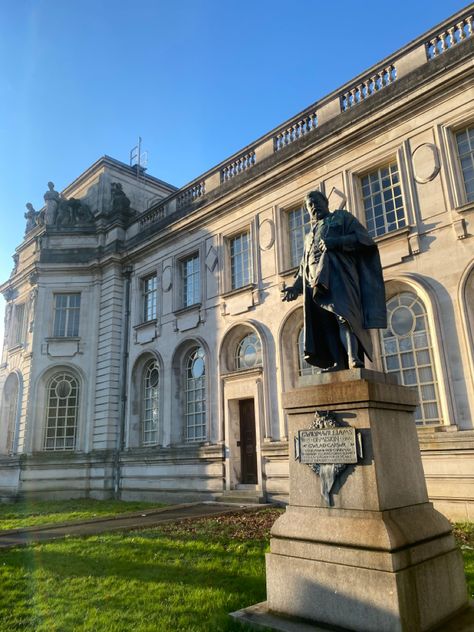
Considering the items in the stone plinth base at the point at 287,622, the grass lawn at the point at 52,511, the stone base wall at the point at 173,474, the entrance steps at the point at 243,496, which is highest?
the stone base wall at the point at 173,474

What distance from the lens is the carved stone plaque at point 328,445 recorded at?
14.6 feet

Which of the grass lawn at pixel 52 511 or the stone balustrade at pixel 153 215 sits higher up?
the stone balustrade at pixel 153 215

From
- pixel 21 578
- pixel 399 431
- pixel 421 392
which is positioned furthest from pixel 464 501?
pixel 21 578

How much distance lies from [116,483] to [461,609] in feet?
53.3

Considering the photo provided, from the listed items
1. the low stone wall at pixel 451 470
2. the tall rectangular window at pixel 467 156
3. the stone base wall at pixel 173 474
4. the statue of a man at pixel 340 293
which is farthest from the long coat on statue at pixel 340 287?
the stone base wall at pixel 173 474

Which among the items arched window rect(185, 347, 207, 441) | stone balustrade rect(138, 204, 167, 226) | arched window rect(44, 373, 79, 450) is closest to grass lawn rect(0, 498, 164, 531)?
arched window rect(44, 373, 79, 450)

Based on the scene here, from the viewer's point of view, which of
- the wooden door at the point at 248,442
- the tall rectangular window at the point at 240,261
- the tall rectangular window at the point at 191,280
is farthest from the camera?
the tall rectangular window at the point at 191,280

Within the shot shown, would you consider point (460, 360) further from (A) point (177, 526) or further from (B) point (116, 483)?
(B) point (116, 483)

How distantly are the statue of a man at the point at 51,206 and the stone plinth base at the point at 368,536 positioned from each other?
72.3 feet

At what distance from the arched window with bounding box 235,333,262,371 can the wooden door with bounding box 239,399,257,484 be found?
1.14 metres

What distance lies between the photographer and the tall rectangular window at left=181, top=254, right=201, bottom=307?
1822 centimetres

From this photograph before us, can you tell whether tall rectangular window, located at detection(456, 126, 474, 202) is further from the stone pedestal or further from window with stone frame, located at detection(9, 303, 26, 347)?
window with stone frame, located at detection(9, 303, 26, 347)

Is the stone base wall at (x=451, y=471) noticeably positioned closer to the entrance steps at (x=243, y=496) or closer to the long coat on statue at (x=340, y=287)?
the entrance steps at (x=243, y=496)

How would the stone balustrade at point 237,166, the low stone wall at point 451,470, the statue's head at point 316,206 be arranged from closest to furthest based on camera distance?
1. the statue's head at point 316,206
2. the low stone wall at point 451,470
3. the stone balustrade at point 237,166
